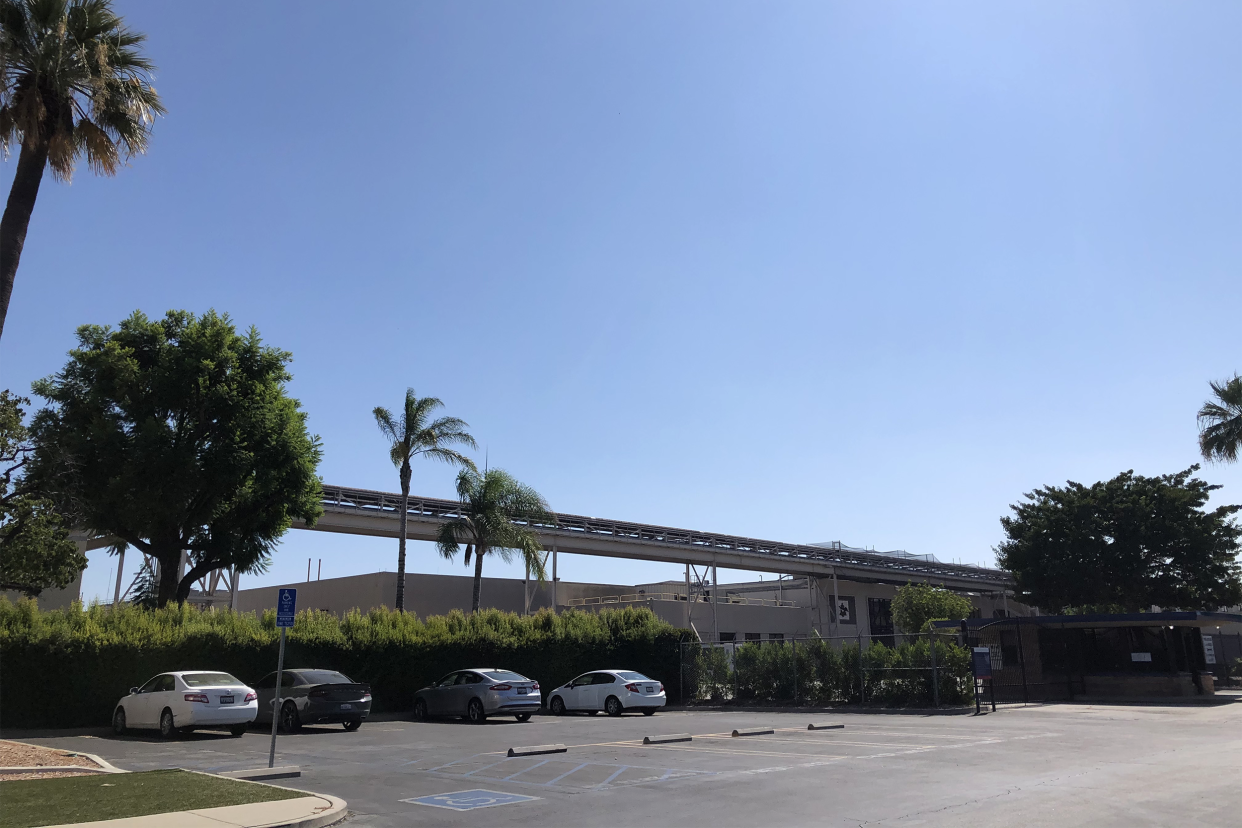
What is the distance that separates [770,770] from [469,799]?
4.86 m

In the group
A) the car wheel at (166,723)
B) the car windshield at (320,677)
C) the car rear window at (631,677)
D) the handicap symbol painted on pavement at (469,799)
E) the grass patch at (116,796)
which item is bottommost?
the handicap symbol painted on pavement at (469,799)

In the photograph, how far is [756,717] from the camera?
86.6ft

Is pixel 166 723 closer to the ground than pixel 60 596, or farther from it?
closer to the ground

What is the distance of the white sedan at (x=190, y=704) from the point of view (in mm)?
18641

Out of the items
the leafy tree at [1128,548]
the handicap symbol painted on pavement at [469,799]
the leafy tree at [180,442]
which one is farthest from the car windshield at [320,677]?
the leafy tree at [1128,548]

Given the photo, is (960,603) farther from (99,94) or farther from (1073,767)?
(99,94)

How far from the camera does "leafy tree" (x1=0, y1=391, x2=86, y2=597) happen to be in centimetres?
2212

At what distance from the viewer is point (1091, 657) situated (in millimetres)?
33875

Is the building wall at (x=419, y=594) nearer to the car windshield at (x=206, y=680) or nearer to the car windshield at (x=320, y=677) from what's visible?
the car windshield at (x=320, y=677)

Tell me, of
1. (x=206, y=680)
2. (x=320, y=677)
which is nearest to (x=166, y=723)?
(x=206, y=680)

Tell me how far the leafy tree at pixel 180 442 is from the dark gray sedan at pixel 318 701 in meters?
7.69

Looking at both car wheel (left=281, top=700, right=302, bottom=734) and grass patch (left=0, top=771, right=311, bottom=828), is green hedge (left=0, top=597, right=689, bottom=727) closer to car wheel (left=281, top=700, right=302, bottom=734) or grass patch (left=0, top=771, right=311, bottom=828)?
car wheel (left=281, top=700, right=302, bottom=734)

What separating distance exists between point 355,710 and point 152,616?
6987 mm

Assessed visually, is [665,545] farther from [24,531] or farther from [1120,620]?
[24,531]
